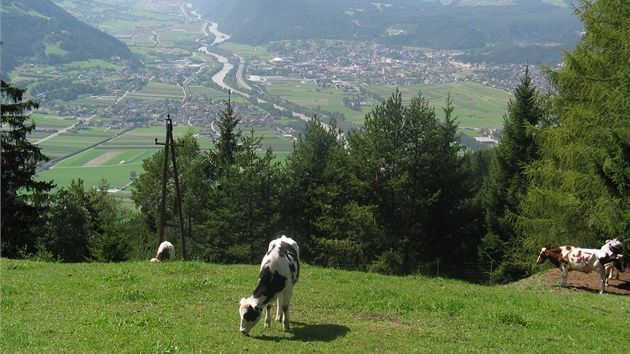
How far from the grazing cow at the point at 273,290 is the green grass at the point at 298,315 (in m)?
0.31

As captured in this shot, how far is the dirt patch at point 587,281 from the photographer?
1825cm

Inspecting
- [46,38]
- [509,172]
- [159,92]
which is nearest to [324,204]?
[509,172]

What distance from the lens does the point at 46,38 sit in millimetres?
165375

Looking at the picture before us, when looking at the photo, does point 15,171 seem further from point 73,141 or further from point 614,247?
point 73,141

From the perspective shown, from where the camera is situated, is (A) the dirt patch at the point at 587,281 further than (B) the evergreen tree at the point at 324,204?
No

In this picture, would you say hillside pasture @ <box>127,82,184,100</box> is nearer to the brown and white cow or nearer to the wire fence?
the wire fence

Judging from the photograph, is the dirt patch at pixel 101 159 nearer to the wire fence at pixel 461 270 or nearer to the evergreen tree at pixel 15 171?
the evergreen tree at pixel 15 171

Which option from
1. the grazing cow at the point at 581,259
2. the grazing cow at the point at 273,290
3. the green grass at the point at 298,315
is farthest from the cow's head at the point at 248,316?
the grazing cow at the point at 581,259

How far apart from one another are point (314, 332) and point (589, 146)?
13526mm

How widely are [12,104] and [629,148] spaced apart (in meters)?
25.9

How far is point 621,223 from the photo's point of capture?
17109 mm

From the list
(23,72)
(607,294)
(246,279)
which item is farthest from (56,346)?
(23,72)

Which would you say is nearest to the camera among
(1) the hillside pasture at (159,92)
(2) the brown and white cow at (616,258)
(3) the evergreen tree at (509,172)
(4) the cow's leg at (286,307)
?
(4) the cow's leg at (286,307)

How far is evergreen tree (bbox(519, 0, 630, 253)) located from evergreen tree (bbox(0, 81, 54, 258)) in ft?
78.2
